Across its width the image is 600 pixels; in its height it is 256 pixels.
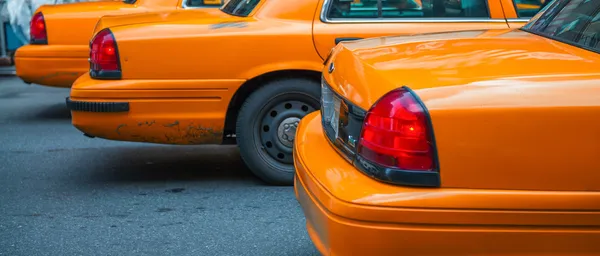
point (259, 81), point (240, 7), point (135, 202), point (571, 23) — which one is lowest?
point (135, 202)

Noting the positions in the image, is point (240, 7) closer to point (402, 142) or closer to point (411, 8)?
point (411, 8)

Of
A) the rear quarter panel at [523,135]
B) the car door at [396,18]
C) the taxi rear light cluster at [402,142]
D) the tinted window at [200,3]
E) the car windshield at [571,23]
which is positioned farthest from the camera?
the tinted window at [200,3]

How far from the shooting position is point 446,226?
2.89 metres

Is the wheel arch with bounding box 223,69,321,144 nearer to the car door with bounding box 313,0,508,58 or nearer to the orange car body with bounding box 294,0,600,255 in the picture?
the car door with bounding box 313,0,508,58

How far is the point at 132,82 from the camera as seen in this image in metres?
5.68

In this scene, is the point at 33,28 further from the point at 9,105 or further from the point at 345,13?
the point at 345,13

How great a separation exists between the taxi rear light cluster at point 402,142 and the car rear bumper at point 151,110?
9.04 feet

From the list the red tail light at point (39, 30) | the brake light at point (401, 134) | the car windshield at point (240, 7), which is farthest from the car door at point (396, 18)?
the red tail light at point (39, 30)

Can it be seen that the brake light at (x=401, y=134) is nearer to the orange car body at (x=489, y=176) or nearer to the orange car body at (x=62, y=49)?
the orange car body at (x=489, y=176)

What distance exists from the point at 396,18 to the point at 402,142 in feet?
9.96

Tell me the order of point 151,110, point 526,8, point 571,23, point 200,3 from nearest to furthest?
point 571,23
point 151,110
point 526,8
point 200,3

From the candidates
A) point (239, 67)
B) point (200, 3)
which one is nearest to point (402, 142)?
point (239, 67)

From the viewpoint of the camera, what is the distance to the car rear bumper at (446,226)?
286 centimetres

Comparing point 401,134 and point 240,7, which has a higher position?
point 401,134
